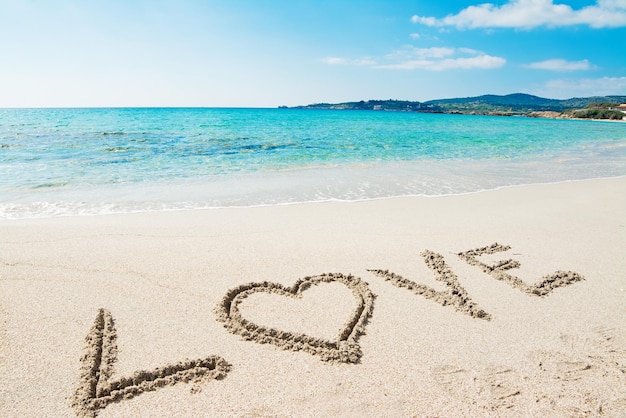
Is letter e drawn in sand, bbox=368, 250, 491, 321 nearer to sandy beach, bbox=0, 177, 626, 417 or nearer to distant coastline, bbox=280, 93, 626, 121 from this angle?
sandy beach, bbox=0, 177, 626, 417

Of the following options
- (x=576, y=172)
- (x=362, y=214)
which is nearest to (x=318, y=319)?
(x=362, y=214)

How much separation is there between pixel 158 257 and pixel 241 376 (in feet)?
8.44

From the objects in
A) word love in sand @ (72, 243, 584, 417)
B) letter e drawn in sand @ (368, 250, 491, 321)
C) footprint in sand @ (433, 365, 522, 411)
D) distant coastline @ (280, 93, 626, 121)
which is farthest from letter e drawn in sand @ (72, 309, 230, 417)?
distant coastline @ (280, 93, 626, 121)

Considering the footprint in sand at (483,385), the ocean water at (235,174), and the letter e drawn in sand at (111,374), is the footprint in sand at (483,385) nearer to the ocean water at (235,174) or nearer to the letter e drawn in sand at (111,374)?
the letter e drawn in sand at (111,374)

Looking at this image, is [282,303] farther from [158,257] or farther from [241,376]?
[158,257]

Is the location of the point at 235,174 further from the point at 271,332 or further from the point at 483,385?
the point at 483,385

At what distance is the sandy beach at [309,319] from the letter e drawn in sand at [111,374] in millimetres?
11

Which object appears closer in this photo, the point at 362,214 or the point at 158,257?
the point at 158,257

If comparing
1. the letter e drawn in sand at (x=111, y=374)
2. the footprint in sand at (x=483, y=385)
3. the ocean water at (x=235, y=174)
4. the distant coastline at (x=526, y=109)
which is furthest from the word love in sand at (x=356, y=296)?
the distant coastline at (x=526, y=109)

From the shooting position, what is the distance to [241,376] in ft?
9.23

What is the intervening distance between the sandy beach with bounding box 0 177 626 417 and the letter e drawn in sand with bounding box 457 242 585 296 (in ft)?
0.08

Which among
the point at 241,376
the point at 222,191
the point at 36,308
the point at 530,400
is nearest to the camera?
the point at 530,400

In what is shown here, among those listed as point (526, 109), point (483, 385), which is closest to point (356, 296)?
point (483, 385)

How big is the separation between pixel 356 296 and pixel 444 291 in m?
1.04
